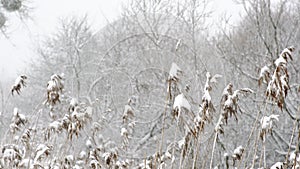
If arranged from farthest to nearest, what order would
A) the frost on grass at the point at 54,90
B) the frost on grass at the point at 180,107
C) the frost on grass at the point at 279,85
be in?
the frost on grass at the point at 54,90, the frost on grass at the point at 279,85, the frost on grass at the point at 180,107

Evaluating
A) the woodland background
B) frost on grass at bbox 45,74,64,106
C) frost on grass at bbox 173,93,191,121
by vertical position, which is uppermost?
the woodland background

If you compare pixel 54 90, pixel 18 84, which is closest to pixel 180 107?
pixel 54 90

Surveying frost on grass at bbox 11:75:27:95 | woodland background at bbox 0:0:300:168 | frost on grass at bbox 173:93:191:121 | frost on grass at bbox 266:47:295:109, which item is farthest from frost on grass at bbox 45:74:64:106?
frost on grass at bbox 266:47:295:109

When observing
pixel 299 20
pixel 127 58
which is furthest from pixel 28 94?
pixel 299 20

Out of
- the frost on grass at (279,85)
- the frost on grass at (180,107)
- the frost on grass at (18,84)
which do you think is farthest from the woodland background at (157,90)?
the frost on grass at (279,85)

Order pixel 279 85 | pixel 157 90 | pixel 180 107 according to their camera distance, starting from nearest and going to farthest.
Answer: pixel 180 107, pixel 279 85, pixel 157 90

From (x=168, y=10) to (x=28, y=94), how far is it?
11000 millimetres

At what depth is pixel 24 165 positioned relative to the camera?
10.3ft

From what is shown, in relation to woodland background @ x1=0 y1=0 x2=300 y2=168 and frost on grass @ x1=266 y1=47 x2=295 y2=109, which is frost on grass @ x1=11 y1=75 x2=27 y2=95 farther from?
frost on grass @ x1=266 y1=47 x2=295 y2=109

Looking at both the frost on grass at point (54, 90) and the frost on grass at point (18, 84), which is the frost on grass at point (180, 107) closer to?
the frost on grass at point (54, 90)

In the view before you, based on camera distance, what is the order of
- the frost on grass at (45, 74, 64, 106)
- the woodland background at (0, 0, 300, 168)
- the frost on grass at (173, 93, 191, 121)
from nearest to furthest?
the frost on grass at (173, 93, 191, 121), the frost on grass at (45, 74, 64, 106), the woodland background at (0, 0, 300, 168)

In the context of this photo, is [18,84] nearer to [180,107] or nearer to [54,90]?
[54,90]

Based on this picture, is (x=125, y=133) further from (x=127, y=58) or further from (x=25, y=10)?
(x=25, y=10)

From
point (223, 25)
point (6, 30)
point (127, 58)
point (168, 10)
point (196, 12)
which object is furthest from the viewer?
point (6, 30)
